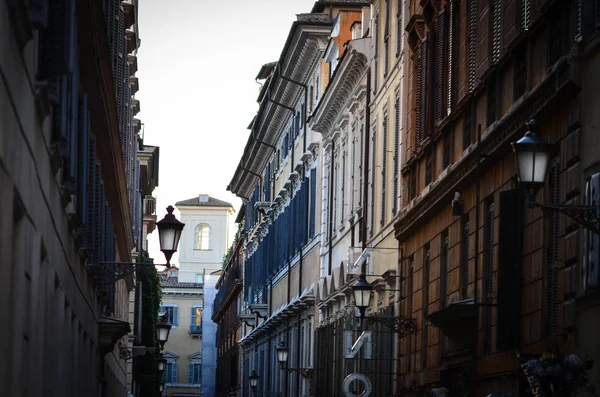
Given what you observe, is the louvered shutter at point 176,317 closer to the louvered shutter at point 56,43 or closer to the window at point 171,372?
the window at point 171,372

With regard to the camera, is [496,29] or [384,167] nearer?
[496,29]

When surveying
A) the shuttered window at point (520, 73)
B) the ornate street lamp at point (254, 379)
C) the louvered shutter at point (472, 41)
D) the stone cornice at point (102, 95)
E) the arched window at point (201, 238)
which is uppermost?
the arched window at point (201, 238)

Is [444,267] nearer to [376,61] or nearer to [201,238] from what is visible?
[376,61]

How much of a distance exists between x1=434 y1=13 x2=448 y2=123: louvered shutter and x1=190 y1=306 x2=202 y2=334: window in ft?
343

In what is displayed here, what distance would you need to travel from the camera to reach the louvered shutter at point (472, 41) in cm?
2161

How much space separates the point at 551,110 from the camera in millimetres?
16188

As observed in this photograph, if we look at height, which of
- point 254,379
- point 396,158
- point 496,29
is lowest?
point 254,379

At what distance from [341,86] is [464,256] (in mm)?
15710

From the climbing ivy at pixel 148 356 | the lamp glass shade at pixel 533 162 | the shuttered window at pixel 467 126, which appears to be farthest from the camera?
the climbing ivy at pixel 148 356

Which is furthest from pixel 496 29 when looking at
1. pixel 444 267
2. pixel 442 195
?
pixel 444 267

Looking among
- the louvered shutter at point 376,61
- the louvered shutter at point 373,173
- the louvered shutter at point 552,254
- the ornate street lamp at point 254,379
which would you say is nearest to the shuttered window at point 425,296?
the louvered shutter at point 373,173

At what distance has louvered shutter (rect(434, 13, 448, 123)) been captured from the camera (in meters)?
24.3

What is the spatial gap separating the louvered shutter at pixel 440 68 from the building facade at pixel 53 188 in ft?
17.3

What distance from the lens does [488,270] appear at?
2002 cm
